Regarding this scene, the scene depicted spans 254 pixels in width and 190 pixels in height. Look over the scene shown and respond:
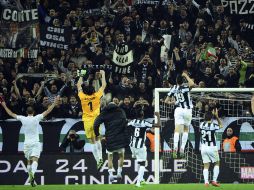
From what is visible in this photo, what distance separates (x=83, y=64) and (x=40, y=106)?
226 cm

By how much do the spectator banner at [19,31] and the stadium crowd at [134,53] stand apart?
13.7 inches

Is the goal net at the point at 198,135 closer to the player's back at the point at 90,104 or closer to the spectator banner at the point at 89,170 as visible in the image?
the spectator banner at the point at 89,170

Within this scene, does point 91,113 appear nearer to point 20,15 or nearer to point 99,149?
point 99,149

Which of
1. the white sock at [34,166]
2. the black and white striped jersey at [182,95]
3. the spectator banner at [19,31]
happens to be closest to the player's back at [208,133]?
the black and white striped jersey at [182,95]

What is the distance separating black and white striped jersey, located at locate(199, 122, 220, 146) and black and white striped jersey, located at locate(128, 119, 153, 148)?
4.37ft

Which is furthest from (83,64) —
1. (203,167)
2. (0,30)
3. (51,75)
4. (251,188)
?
(251,188)

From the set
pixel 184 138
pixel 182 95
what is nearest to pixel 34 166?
pixel 184 138

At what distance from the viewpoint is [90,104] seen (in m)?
22.9

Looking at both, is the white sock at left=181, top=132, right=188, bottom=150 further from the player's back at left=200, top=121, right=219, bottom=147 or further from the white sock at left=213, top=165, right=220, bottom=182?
the white sock at left=213, top=165, right=220, bottom=182

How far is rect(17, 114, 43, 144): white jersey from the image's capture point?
22156 millimetres

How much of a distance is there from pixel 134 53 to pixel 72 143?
392cm

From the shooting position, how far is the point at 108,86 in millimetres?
25734

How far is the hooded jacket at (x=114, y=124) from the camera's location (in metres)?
21.1

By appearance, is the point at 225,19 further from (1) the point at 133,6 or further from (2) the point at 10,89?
(2) the point at 10,89
